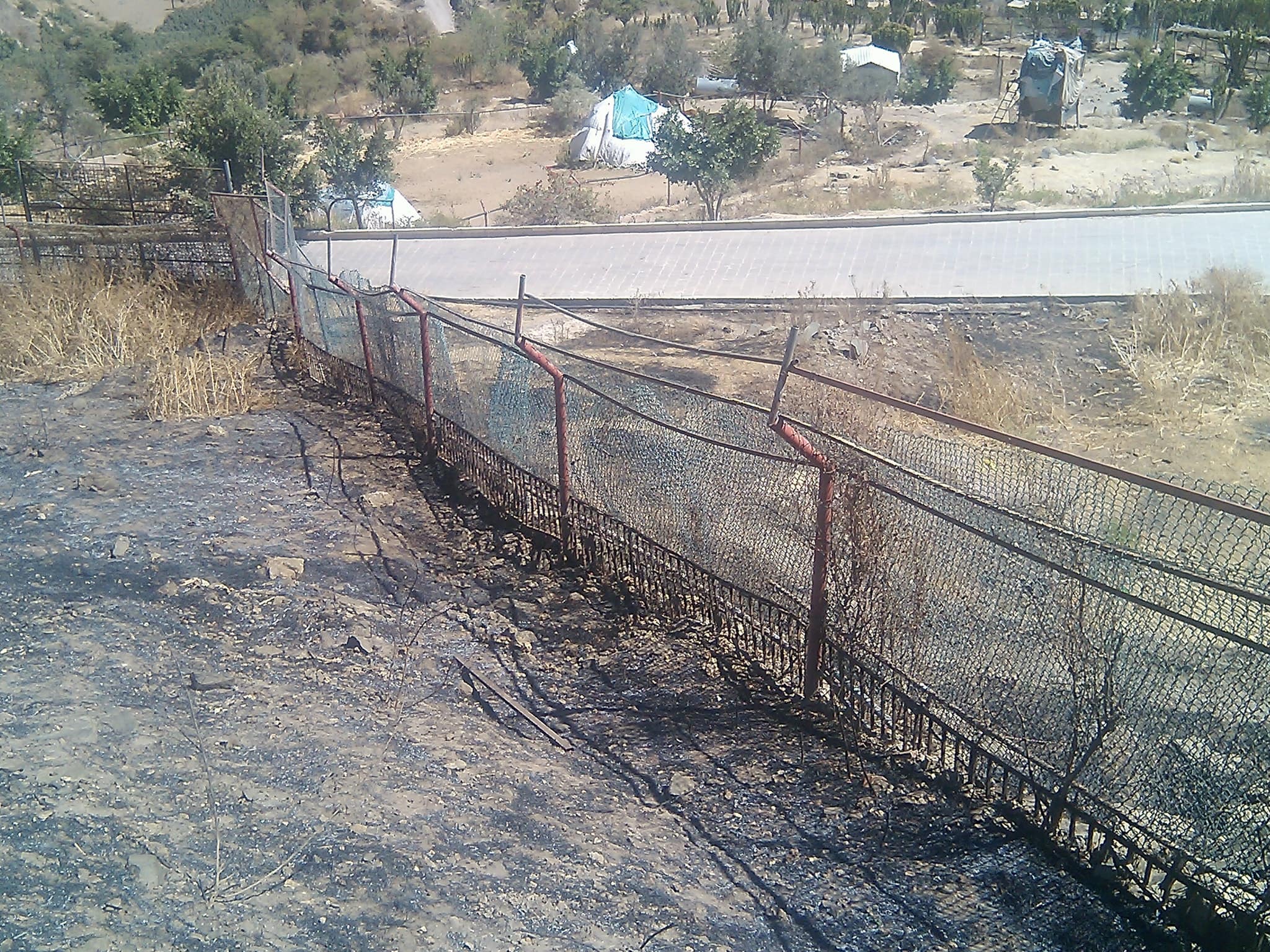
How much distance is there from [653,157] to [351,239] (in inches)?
286

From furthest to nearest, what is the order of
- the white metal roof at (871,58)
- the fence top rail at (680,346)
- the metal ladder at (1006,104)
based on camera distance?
the white metal roof at (871,58)
the metal ladder at (1006,104)
the fence top rail at (680,346)

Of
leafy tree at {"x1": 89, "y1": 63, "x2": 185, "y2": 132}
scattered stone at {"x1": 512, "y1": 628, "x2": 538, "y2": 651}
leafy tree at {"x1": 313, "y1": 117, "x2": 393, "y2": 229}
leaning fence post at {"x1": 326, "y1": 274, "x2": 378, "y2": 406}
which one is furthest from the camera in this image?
leafy tree at {"x1": 89, "y1": 63, "x2": 185, "y2": 132}

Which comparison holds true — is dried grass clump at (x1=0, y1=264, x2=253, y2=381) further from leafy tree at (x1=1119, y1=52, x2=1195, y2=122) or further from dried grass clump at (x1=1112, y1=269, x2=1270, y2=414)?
leafy tree at (x1=1119, y1=52, x2=1195, y2=122)

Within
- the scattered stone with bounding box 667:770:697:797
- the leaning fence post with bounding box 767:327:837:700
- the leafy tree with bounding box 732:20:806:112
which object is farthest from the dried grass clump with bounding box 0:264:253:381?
the leafy tree with bounding box 732:20:806:112

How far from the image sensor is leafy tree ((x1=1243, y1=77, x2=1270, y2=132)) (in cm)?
2647

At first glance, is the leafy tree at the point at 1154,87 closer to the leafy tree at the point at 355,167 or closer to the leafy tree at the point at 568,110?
the leafy tree at the point at 568,110

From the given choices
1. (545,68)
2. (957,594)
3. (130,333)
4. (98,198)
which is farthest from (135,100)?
(957,594)

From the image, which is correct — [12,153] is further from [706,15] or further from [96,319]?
[706,15]

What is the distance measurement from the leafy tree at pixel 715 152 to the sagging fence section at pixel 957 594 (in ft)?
51.0

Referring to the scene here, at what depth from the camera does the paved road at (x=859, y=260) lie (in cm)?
1408

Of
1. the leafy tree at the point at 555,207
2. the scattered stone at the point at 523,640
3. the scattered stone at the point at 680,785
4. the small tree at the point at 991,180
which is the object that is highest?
the small tree at the point at 991,180

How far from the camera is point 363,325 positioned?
9344 mm

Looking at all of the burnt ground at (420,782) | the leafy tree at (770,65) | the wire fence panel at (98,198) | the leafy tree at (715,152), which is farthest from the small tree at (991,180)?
the leafy tree at (770,65)

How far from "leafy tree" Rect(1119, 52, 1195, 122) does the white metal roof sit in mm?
9137
